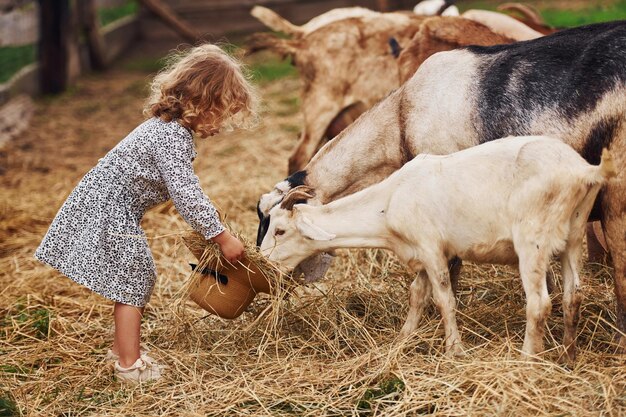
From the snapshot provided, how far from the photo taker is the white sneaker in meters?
4.53

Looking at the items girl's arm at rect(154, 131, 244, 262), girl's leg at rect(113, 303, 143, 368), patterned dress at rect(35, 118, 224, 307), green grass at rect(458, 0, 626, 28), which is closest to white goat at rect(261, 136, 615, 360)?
girl's arm at rect(154, 131, 244, 262)

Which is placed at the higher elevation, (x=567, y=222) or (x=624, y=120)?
(x=624, y=120)

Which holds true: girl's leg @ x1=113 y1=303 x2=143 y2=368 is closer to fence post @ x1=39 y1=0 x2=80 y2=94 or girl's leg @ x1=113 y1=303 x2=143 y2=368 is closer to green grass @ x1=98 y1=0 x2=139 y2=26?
fence post @ x1=39 y1=0 x2=80 y2=94

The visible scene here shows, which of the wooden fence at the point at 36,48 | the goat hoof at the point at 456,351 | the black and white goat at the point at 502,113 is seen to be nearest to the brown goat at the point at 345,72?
the black and white goat at the point at 502,113

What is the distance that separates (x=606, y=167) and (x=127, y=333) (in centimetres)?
237

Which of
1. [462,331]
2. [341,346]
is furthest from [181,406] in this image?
[462,331]

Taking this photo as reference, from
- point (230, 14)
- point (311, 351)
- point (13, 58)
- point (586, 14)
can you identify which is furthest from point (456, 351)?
point (230, 14)

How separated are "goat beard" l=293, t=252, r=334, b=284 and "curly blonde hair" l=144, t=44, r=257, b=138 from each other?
0.82m

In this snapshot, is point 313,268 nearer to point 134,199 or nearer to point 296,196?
point 296,196

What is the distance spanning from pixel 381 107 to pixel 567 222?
1.51 metres

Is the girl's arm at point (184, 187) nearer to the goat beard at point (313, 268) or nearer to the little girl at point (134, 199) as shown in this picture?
the little girl at point (134, 199)

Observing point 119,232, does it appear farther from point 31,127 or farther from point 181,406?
point 31,127

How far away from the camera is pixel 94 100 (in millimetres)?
12719

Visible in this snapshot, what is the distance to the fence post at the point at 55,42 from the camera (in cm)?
1228
